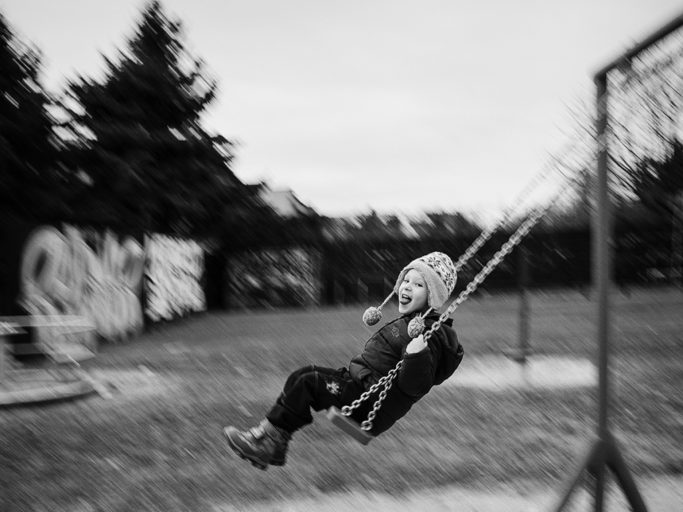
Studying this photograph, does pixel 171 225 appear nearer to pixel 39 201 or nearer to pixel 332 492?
pixel 39 201

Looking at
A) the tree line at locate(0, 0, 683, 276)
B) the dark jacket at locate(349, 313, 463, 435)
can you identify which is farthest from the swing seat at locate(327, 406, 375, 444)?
the tree line at locate(0, 0, 683, 276)

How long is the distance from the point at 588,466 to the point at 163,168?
2557 centimetres

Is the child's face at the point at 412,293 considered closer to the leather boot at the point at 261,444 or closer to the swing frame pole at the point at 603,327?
the leather boot at the point at 261,444

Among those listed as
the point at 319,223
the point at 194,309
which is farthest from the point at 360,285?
the point at 194,309

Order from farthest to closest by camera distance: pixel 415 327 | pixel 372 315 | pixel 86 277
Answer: pixel 86 277, pixel 372 315, pixel 415 327

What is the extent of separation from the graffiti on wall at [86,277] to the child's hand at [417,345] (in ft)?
30.3

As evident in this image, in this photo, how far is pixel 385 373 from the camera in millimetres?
2896

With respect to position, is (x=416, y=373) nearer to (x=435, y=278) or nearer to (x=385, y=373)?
(x=385, y=373)

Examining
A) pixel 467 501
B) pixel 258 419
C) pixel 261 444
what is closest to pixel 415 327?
pixel 261 444

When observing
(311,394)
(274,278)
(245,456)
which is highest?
(311,394)

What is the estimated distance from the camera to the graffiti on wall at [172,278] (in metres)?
16.4

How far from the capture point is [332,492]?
4645mm

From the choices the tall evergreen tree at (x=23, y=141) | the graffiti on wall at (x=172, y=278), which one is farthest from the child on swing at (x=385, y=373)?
the tall evergreen tree at (x=23, y=141)

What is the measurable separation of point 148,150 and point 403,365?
26020 millimetres
